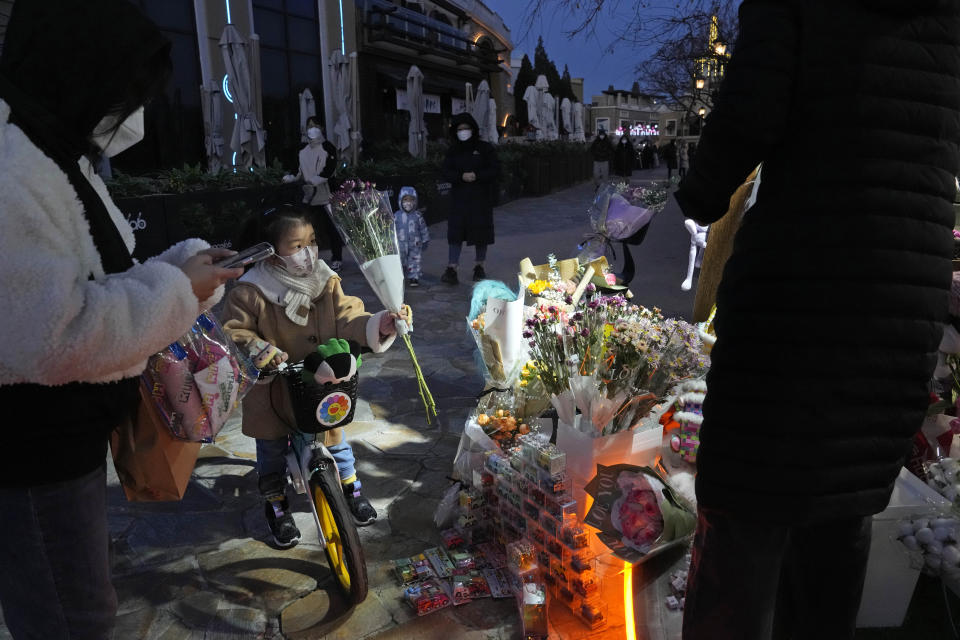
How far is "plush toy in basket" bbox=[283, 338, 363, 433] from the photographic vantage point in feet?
8.18

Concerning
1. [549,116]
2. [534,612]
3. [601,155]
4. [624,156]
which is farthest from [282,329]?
[549,116]

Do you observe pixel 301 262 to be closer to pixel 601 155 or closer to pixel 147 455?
pixel 147 455

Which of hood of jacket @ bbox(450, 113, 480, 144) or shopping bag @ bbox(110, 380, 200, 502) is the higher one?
hood of jacket @ bbox(450, 113, 480, 144)

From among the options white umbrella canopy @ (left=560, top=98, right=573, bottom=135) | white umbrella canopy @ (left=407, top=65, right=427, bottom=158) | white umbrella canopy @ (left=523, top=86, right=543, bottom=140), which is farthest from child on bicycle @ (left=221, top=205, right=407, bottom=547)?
white umbrella canopy @ (left=560, top=98, right=573, bottom=135)

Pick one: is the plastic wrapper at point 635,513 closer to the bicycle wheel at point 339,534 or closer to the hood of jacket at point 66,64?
the bicycle wheel at point 339,534

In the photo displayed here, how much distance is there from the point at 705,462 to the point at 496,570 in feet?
5.07

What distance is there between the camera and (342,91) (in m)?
13.2

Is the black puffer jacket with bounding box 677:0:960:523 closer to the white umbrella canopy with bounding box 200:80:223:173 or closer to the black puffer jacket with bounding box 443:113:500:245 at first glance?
the black puffer jacket with bounding box 443:113:500:245

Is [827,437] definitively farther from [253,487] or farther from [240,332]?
[253,487]

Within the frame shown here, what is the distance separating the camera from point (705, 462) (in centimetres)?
158

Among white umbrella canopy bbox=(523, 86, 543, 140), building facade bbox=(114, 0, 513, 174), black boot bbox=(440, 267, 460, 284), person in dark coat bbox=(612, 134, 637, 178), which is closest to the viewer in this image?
black boot bbox=(440, 267, 460, 284)

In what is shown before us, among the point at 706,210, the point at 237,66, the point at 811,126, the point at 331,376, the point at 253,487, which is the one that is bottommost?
the point at 253,487

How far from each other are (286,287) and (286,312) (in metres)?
0.11

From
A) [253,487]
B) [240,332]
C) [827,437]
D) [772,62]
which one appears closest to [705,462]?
[827,437]
